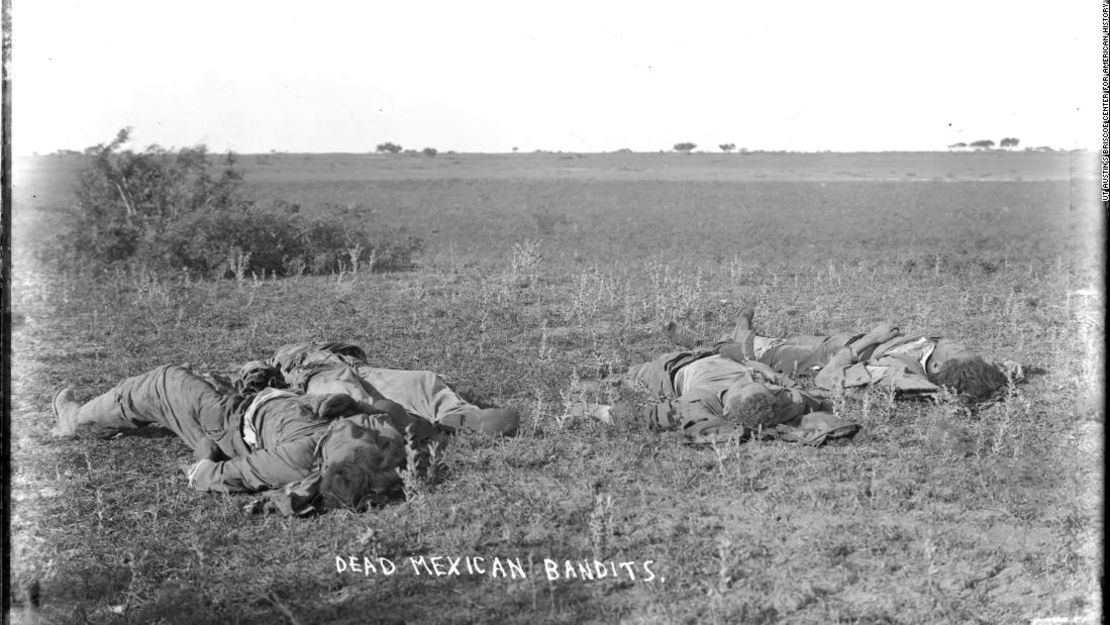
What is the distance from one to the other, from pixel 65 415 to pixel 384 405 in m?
2.25

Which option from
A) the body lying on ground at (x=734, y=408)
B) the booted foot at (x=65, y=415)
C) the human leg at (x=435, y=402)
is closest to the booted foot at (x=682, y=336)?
Result: the body lying on ground at (x=734, y=408)

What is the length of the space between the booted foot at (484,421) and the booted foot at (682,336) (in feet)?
10.1

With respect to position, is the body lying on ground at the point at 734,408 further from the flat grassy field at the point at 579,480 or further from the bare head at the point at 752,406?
the flat grassy field at the point at 579,480

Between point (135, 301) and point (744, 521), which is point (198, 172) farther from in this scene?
point (744, 521)

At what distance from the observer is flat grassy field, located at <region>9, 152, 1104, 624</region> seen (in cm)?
429

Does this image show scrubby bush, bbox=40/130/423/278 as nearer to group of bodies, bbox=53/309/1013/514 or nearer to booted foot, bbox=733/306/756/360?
booted foot, bbox=733/306/756/360

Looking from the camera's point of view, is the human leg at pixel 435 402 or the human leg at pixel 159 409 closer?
the human leg at pixel 159 409

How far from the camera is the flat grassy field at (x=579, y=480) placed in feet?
14.1

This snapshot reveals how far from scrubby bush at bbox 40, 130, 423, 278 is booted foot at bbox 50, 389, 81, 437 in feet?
18.1

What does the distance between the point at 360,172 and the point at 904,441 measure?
39160 mm

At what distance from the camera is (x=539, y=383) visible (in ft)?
25.2

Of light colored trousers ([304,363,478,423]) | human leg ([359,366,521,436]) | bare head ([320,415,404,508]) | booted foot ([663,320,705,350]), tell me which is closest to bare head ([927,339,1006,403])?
booted foot ([663,320,705,350])

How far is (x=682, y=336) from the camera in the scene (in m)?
9.06

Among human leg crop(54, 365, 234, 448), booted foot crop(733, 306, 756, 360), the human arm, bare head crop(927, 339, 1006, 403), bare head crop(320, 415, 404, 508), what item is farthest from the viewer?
booted foot crop(733, 306, 756, 360)
